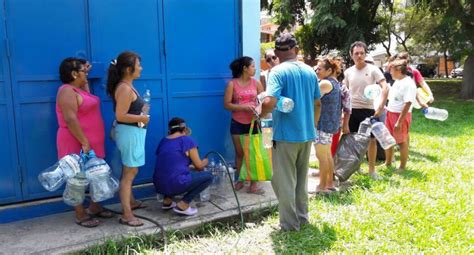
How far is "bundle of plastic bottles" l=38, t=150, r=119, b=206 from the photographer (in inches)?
138

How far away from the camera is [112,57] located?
4.26 meters

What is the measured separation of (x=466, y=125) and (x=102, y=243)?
9005mm

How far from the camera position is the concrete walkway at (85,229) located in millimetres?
→ 3348

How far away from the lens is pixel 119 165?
439cm

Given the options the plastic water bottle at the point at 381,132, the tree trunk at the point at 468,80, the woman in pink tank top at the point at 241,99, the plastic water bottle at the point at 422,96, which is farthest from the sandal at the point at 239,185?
the tree trunk at the point at 468,80

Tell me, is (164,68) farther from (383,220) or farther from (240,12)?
(383,220)

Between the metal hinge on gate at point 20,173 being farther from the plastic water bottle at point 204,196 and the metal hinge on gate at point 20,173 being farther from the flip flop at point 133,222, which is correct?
the plastic water bottle at point 204,196

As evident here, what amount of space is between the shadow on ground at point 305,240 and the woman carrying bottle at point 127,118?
1307mm

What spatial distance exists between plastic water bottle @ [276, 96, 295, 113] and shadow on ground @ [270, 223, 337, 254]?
117 cm

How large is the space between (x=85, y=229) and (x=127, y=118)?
1.10 m

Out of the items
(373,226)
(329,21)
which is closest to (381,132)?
(373,226)

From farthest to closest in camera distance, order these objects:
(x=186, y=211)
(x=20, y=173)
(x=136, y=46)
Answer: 1. (x=136, y=46)
2. (x=186, y=211)
3. (x=20, y=173)

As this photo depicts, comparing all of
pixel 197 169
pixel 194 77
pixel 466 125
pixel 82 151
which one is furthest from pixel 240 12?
pixel 466 125

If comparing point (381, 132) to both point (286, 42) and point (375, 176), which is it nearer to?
point (375, 176)
